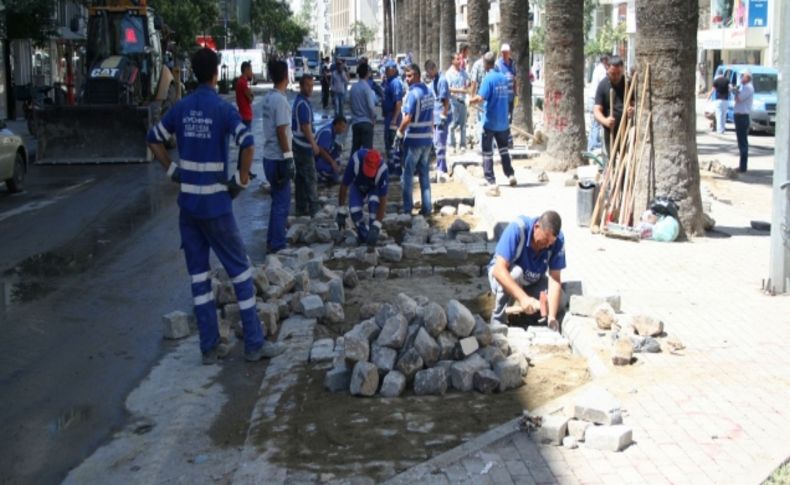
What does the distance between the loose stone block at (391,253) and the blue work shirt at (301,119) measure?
2293 mm

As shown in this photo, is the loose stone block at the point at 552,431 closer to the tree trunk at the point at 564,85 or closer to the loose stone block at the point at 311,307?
the loose stone block at the point at 311,307

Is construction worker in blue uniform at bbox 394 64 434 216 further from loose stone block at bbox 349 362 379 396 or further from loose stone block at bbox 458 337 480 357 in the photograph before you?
loose stone block at bbox 349 362 379 396

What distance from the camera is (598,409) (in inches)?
229

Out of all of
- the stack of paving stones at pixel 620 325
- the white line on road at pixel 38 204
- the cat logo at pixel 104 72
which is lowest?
the stack of paving stones at pixel 620 325

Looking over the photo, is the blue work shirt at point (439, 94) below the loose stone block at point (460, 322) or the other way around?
the other way around

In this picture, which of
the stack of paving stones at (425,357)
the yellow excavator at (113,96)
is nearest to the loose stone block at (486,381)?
the stack of paving stones at (425,357)

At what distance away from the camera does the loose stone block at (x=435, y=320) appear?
707 cm

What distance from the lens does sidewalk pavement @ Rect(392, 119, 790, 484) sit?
5426 mm

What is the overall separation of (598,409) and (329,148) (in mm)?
10669

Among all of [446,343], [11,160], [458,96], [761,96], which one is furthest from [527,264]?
[761,96]

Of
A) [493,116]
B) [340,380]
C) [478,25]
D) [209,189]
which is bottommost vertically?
Result: [340,380]

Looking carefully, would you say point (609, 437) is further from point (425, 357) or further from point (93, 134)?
point (93, 134)

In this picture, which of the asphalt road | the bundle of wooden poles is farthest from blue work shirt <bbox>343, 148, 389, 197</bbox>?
the bundle of wooden poles

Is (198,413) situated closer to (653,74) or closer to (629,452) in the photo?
(629,452)
